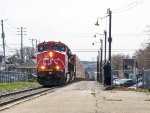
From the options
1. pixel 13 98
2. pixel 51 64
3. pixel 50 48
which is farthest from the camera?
pixel 50 48

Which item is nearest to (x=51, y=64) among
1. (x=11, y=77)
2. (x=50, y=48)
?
(x=50, y=48)

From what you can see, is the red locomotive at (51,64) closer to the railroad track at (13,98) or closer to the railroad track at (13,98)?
the railroad track at (13,98)

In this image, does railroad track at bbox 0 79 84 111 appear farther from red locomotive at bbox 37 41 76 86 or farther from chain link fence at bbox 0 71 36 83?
chain link fence at bbox 0 71 36 83

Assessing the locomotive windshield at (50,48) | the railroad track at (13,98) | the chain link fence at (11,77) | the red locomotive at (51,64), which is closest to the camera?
the railroad track at (13,98)

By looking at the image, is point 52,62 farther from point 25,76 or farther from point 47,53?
point 25,76

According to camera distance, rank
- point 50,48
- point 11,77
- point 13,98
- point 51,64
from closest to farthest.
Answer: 1. point 13,98
2. point 51,64
3. point 50,48
4. point 11,77

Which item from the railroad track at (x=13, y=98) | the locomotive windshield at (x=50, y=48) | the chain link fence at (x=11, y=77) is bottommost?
the railroad track at (x=13, y=98)

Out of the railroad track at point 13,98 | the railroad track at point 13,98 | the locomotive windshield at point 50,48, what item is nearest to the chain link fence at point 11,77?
the locomotive windshield at point 50,48

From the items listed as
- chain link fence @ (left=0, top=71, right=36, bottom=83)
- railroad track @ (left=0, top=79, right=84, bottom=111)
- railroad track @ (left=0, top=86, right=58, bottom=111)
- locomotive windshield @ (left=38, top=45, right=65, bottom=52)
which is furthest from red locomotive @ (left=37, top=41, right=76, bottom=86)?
railroad track @ (left=0, top=86, right=58, bottom=111)

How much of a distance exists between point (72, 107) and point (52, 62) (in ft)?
92.7

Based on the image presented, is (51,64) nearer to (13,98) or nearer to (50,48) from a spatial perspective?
(50,48)

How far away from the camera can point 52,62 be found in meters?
47.9

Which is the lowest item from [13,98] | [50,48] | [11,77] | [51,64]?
[13,98]

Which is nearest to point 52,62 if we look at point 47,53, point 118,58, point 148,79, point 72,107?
point 47,53
